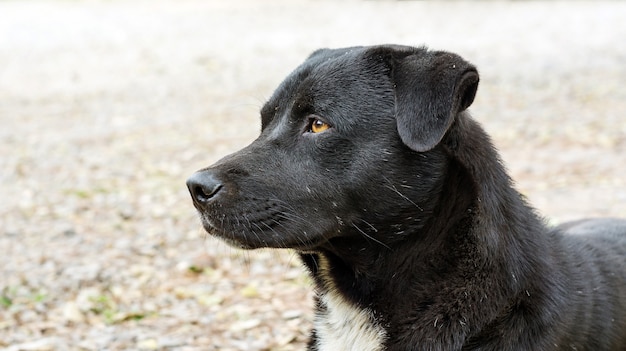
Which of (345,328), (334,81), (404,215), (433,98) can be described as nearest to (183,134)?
(334,81)

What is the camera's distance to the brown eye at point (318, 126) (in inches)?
140

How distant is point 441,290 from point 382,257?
1.02ft

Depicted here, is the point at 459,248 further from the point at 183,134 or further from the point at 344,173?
the point at 183,134

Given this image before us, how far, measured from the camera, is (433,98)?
130 inches

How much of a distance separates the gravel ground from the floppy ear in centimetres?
211

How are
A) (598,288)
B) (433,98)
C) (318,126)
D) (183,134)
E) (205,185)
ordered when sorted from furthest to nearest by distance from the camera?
(183,134), (598,288), (318,126), (205,185), (433,98)

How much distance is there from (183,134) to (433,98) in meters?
10.3

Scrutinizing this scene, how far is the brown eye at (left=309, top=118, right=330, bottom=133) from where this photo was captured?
3551 mm

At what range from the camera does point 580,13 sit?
91.1ft

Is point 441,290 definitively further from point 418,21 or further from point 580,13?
point 580,13

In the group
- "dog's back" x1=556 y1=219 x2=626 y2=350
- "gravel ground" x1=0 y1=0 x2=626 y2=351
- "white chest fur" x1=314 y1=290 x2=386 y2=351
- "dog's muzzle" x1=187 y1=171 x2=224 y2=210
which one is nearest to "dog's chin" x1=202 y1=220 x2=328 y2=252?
"dog's muzzle" x1=187 y1=171 x2=224 y2=210

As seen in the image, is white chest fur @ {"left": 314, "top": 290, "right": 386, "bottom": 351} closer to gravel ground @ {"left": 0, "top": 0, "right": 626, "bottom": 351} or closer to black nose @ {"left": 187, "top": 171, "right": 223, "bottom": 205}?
black nose @ {"left": 187, "top": 171, "right": 223, "bottom": 205}

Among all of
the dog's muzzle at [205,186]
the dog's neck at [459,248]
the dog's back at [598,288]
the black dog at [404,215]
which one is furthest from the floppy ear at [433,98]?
the dog's back at [598,288]

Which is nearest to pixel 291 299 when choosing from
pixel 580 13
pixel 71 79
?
pixel 71 79
